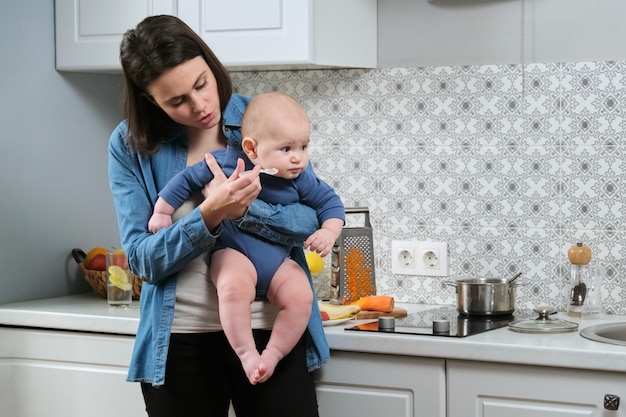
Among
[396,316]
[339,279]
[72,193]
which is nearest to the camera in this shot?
[396,316]

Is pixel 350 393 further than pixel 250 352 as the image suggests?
Yes

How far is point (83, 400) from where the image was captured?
256cm

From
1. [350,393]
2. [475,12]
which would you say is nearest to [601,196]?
[475,12]

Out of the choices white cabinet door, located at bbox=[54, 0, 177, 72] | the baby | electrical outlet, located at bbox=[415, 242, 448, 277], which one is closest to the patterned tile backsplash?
electrical outlet, located at bbox=[415, 242, 448, 277]

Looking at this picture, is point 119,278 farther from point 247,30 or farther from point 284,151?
point 284,151

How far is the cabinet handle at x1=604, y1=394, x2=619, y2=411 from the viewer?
200 centimetres

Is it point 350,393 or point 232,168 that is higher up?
point 232,168

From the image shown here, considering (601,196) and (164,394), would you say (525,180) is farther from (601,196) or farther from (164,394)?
(164,394)

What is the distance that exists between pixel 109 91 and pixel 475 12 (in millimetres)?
1196

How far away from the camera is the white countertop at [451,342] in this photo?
6.62 ft

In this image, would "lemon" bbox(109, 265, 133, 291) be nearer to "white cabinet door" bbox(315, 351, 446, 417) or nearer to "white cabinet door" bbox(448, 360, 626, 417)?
"white cabinet door" bbox(315, 351, 446, 417)

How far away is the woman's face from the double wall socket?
983mm

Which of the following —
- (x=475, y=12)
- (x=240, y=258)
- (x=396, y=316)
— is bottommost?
(x=396, y=316)

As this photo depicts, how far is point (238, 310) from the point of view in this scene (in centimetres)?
188
